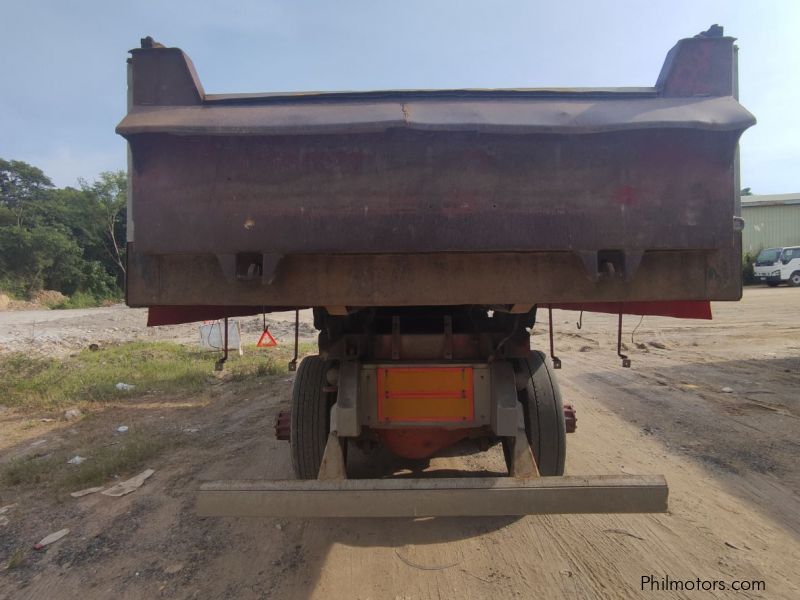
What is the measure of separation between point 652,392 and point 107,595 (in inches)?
240

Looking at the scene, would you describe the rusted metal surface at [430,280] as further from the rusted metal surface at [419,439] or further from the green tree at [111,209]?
the green tree at [111,209]

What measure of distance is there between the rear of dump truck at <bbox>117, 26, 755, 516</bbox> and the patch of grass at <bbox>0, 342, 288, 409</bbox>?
571 cm

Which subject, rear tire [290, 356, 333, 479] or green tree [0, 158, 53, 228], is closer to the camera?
rear tire [290, 356, 333, 479]

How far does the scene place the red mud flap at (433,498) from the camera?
194cm

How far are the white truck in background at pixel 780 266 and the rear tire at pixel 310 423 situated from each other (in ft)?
94.8

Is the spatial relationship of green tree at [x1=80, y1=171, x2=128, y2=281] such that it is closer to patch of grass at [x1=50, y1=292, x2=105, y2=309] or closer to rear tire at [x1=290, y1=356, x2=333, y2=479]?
patch of grass at [x1=50, y1=292, x2=105, y2=309]

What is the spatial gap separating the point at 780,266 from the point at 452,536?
2863 centimetres

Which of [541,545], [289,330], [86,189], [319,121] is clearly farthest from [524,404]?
[86,189]

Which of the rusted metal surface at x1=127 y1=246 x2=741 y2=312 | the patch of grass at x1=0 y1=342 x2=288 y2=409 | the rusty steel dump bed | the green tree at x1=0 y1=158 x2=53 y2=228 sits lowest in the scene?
the patch of grass at x1=0 y1=342 x2=288 y2=409

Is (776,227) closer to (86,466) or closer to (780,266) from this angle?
(780,266)

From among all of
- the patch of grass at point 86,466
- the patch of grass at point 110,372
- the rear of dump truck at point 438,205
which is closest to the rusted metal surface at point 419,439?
the rear of dump truck at point 438,205

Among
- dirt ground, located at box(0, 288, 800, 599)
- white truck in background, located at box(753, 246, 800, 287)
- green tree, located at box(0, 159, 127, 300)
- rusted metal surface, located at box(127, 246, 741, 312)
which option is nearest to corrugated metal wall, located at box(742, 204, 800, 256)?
white truck in background, located at box(753, 246, 800, 287)

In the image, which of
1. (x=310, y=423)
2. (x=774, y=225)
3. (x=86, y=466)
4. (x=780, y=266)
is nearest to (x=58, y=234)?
(x=86, y=466)

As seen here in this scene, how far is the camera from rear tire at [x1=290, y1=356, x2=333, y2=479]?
9.94 feet
